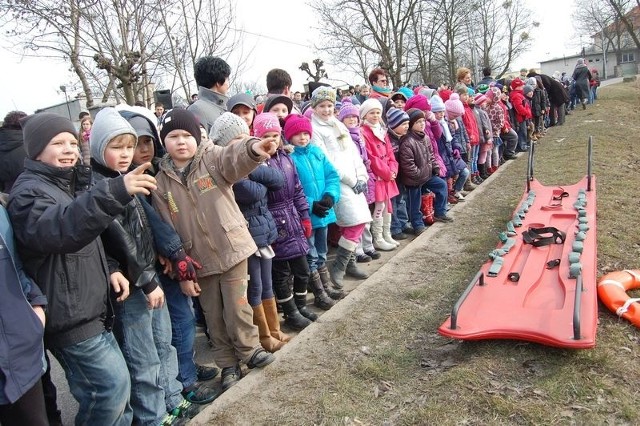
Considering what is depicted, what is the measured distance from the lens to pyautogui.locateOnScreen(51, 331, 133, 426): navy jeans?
87.9 inches

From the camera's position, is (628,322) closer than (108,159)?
No

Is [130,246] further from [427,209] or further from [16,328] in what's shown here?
[427,209]

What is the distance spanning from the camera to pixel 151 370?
8.71ft

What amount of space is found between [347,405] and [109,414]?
128cm

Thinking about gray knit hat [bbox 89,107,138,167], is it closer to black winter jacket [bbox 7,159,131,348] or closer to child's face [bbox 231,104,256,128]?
black winter jacket [bbox 7,159,131,348]

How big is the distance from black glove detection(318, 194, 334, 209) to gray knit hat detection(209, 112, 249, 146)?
1172mm

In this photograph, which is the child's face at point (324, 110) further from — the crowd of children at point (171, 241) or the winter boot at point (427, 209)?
the winter boot at point (427, 209)

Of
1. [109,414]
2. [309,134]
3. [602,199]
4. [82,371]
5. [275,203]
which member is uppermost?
[309,134]

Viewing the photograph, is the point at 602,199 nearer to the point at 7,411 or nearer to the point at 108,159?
the point at 108,159

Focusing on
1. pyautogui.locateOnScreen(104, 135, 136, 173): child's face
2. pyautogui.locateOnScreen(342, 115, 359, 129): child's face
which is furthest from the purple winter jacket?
→ pyautogui.locateOnScreen(342, 115, 359, 129): child's face

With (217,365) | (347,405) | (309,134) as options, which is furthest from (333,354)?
(309,134)

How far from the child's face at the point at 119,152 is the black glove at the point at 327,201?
6.20 feet

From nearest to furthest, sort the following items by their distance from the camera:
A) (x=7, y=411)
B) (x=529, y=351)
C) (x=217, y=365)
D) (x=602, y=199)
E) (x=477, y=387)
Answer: (x=7, y=411) → (x=477, y=387) → (x=529, y=351) → (x=217, y=365) → (x=602, y=199)

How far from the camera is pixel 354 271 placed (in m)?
4.95
